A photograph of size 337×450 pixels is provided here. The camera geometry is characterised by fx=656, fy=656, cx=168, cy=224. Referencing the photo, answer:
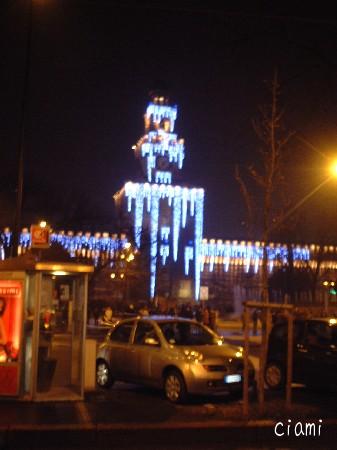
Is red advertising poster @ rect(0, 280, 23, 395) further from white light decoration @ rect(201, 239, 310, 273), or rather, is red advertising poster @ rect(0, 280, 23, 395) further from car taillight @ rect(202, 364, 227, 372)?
white light decoration @ rect(201, 239, 310, 273)

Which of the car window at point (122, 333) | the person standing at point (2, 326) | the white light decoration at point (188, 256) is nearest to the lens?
the person standing at point (2, 326)

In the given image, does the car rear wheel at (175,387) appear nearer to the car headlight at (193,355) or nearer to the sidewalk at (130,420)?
the sidewalk at (130,420)

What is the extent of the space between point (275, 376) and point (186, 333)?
2697mm

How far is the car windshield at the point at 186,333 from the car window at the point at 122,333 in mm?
954

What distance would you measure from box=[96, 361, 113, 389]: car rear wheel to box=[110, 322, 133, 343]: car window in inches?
25.0

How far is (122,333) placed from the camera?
1441 cm

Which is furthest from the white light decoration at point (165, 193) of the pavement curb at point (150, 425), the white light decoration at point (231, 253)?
the pavement curb at point (150, 425)

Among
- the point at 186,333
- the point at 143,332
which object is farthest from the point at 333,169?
→ the point at 143,332

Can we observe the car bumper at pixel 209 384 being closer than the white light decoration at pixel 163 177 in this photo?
Yes

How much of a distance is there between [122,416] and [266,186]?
5757 mm

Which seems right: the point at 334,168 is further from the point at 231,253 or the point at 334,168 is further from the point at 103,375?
the point at 231,253

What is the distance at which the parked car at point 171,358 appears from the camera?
12258 mm

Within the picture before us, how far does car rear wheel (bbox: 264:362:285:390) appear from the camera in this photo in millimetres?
14762

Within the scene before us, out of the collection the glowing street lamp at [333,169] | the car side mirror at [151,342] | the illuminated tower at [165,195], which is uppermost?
the illuminated tower at [165,195]
